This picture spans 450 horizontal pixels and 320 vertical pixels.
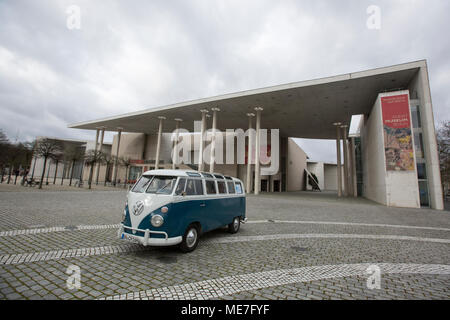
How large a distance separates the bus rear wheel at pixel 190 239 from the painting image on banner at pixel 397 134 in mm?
20220

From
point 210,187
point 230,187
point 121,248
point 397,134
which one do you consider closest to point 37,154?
point 121,248

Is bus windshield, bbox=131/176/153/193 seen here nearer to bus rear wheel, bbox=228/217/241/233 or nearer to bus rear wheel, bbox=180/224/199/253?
bus rear wheel, bbox=180/224/199/253

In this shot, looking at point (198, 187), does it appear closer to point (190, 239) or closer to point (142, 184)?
point (190, 239)

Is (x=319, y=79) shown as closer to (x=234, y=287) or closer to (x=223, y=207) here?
(x=223, y=207)

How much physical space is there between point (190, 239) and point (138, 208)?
1.51 meters

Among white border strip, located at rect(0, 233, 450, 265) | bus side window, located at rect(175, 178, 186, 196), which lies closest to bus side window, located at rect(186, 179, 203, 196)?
bus side window, located at rect(175, 178, 186, 196)

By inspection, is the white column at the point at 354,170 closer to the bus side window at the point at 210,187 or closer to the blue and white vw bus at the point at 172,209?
the bus side window at the point at 210,187

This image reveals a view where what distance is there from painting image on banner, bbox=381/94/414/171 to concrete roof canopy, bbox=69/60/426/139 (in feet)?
10.4

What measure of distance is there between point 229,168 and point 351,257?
36.4 metres

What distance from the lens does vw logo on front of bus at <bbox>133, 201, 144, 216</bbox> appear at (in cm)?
468

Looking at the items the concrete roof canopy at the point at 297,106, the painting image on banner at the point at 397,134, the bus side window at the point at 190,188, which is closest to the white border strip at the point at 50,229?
the bus side window at the point at 190,188

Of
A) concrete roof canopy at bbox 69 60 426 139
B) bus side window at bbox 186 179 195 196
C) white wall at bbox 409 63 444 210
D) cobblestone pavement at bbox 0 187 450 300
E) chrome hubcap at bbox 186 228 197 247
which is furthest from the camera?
concrete roof canopy at bbox 69 60 426 139

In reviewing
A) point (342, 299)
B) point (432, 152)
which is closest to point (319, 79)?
point (432, 152)

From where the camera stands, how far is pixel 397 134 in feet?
59.3
